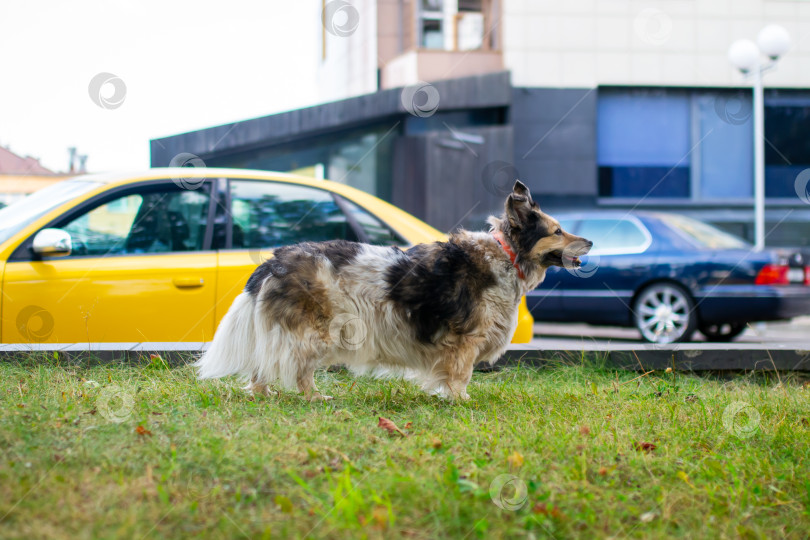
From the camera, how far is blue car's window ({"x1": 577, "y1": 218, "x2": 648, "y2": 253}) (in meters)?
8.61

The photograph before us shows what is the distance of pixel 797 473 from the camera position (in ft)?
9.27

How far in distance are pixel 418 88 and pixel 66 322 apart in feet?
35.5

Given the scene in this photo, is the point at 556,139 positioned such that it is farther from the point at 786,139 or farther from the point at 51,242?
the point at 51,242

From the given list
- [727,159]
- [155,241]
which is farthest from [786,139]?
[155,241]

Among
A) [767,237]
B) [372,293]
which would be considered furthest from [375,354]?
[767,237]

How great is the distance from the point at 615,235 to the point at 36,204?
6716 mm

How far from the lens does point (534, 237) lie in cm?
430

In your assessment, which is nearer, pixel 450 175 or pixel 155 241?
pixel 155 241

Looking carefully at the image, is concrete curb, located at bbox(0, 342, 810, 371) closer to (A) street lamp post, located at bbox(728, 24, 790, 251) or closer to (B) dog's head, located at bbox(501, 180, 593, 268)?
(B) dog's head, located at bbox(501, 180, 593, 268)

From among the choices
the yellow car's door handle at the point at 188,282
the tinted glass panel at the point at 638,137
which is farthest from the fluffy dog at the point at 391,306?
the tinted glass panel at the point at 638,137

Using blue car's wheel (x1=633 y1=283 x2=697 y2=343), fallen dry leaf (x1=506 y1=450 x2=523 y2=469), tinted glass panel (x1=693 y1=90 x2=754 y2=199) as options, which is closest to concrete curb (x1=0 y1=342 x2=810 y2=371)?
fallen dry leaf (x1=506 y1=450 x2=523 y2=469)

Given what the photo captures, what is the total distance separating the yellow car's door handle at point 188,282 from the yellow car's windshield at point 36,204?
0.91 metres

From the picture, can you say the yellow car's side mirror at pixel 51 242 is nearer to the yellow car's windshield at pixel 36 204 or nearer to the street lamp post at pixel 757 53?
the yellow car's windshield at pixel 36 204

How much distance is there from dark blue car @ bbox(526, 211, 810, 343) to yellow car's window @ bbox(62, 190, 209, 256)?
198 inches
